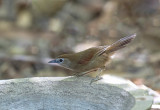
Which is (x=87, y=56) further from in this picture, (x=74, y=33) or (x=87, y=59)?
(x=74, y=33)

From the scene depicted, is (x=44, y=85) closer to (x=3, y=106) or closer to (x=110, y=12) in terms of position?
(x=3, y=106)

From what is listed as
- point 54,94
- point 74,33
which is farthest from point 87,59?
point 74,33

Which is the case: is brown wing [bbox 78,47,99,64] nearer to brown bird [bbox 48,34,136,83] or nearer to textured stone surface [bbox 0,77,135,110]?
brown bird [bbox 48,34,136,83]

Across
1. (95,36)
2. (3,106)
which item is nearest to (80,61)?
(3,106)

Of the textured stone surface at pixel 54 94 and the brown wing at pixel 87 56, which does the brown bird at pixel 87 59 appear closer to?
the brown wing at pixel 87 56

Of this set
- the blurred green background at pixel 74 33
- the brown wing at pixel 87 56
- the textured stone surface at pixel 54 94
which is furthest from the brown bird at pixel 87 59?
the blurred green background at pixel 74 33

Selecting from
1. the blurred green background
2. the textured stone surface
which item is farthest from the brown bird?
the blurred green background
